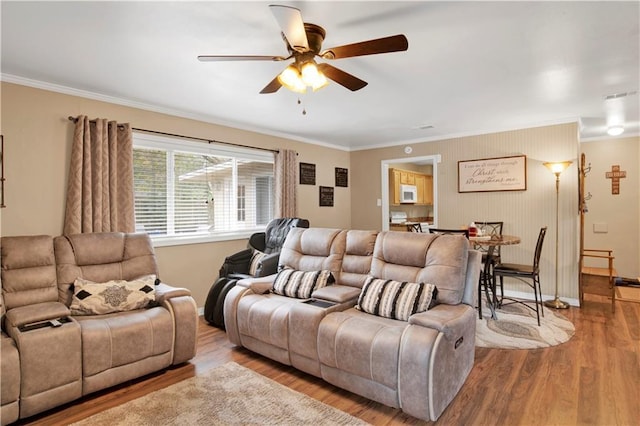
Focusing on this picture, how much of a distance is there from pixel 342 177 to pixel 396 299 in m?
4.23

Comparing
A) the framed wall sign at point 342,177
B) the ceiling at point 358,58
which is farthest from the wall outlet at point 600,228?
the framed wall sign at point 342,177

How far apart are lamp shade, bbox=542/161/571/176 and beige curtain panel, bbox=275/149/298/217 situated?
3.45 m

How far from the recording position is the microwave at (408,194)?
22.5 ft

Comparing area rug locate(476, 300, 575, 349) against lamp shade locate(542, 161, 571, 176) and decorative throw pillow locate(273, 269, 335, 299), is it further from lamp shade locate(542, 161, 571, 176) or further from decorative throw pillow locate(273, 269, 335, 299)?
lamp shade locate(542, 161, 571, 176)

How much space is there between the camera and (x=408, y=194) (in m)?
7.11

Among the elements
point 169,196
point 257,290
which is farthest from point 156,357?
point 169,196

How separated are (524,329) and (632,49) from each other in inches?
105

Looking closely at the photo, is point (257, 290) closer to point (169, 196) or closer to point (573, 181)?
point (169, 196)

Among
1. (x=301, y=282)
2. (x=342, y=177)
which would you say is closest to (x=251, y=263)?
(x=301, y=282)

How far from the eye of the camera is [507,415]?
84.3 inches

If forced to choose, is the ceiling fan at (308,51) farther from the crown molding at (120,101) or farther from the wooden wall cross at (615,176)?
the wooden wall cross at (615,176)

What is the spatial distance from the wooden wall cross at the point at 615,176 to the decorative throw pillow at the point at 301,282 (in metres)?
5.43

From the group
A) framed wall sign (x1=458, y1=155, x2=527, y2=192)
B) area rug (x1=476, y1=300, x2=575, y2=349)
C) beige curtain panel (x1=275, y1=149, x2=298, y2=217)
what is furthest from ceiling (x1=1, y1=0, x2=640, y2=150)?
area rug (x1=476, y1=300, x2=575, y2=349)

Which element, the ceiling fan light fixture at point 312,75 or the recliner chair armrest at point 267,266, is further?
the recliner chair armrest at point 267,266
